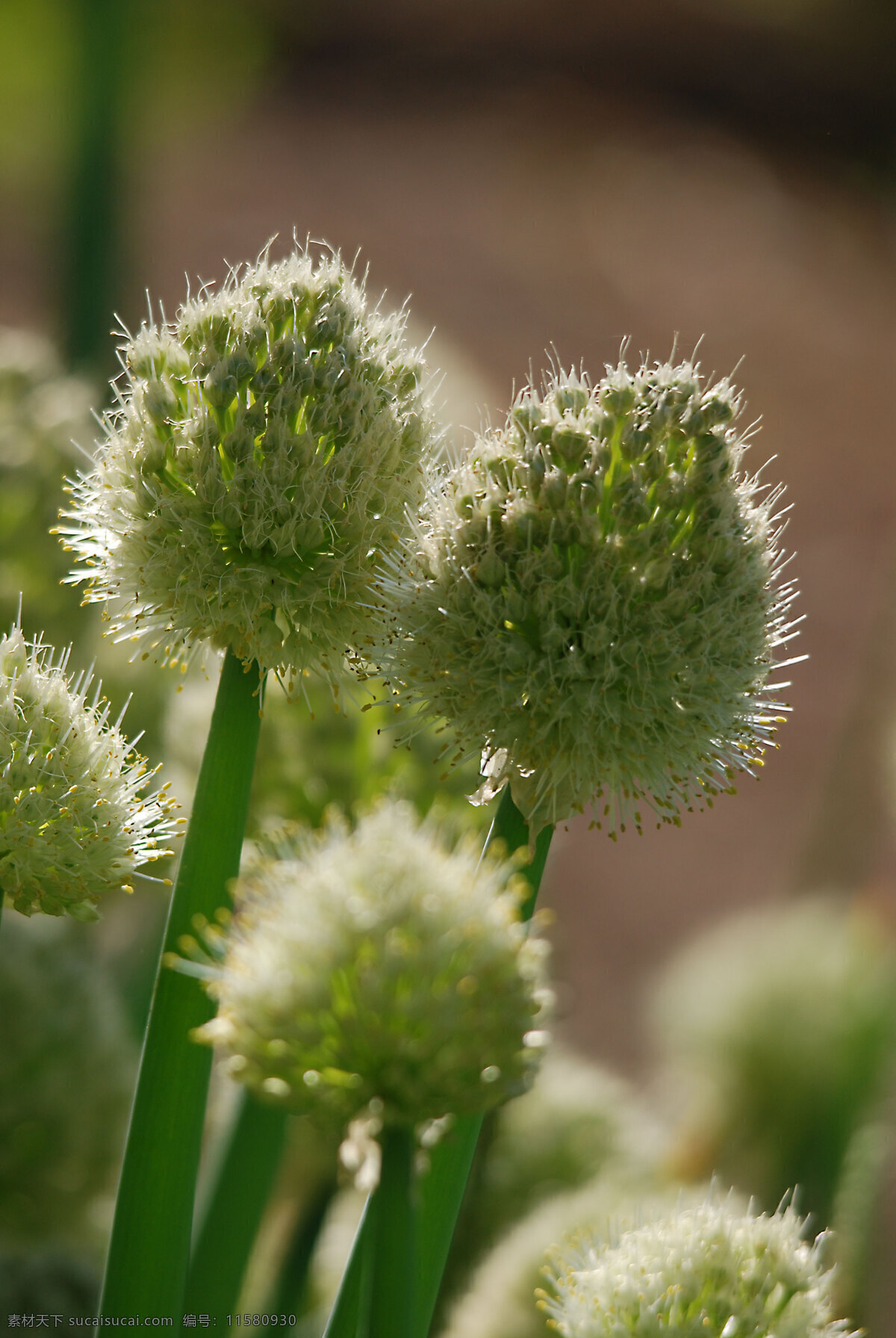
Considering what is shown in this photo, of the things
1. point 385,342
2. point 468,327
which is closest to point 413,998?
point 385,342

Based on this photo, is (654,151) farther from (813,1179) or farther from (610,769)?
(610,769)

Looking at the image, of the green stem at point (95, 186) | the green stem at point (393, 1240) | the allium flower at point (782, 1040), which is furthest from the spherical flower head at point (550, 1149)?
the green stem at point (95, 186)

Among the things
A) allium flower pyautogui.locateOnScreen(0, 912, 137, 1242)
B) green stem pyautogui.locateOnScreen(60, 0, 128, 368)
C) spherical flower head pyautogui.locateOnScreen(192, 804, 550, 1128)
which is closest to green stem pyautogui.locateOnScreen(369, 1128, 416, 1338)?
spherical flower head pyautogui.locateOnScreen(192, 804, 550, 1128)

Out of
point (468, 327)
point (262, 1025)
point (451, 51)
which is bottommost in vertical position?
point (262, 1025)

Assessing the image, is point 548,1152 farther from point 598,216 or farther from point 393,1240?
point 598,216

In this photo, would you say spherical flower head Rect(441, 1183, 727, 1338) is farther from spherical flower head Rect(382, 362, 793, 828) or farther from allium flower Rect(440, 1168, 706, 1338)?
spherical flower head Rect(382, 362, 793, 828)

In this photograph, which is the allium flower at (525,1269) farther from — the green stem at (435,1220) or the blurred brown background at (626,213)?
the blurred brown background at (626,213)
